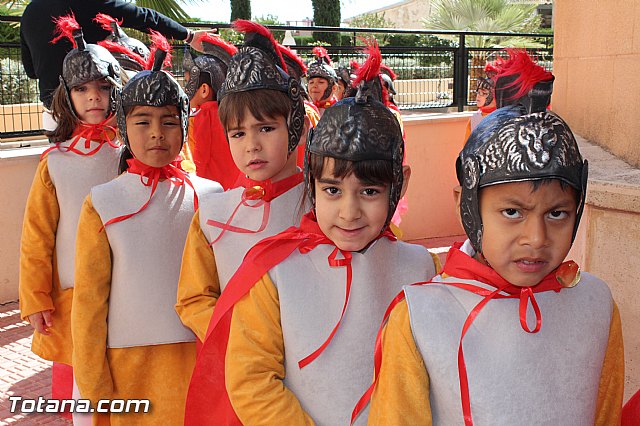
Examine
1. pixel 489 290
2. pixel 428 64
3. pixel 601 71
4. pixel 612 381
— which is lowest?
pixel 612 381

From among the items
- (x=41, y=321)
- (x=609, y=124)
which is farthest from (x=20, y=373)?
(x=609, y=124)

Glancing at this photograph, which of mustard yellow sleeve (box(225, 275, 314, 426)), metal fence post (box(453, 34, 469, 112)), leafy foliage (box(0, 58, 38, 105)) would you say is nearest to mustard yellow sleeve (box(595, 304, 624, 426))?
mustard yellow sleeve (box(225, 275, 314, 426))

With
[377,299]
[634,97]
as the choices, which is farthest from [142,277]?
[634,97]

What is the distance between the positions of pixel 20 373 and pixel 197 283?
9.80 feet

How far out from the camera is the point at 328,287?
7.43 feet

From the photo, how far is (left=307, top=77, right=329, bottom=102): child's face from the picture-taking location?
742cm

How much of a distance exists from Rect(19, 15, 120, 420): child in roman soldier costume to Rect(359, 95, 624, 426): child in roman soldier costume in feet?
7.62

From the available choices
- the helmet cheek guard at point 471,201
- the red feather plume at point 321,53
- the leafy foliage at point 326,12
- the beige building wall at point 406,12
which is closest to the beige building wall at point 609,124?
the helmet cheek guard at point 471,201

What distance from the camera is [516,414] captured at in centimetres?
177

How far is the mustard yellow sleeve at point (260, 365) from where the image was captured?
2.12 metres

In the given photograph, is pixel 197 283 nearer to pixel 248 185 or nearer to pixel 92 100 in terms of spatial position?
pixel 248 185

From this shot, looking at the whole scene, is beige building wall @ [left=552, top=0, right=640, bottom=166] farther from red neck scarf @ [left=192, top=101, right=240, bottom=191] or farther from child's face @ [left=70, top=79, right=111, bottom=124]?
child's face @ [left=70, top=79, right=111, bottom=124]

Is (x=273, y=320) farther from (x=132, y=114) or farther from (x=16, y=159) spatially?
(x=16, y=159)

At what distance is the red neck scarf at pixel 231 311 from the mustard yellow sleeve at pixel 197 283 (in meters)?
0.21
